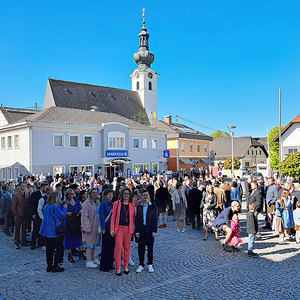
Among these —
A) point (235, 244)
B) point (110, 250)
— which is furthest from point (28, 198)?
point (235, 244)

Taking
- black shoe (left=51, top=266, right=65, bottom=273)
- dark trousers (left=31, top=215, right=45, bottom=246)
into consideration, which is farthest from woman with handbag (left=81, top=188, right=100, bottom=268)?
dark trousers (left=31, top=215, right=45, bottom=246)

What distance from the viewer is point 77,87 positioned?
47250 mm

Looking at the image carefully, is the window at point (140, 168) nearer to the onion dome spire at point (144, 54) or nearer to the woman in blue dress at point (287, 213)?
the woman in blue dress at point (287, 213)

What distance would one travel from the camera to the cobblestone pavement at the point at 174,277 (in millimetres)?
5633

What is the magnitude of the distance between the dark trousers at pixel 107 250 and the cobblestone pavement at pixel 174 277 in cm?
21

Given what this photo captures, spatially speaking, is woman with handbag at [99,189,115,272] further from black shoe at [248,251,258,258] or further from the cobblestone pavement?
black shoe at [248,251,258,258]

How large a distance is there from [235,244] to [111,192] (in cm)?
379

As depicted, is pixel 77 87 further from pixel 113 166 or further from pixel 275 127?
pixel 275 127

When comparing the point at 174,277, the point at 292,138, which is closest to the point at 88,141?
the point at 292,138

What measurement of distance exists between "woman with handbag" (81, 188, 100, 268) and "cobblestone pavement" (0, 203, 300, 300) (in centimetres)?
43

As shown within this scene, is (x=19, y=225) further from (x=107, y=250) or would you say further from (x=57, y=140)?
(x=57, y=140)

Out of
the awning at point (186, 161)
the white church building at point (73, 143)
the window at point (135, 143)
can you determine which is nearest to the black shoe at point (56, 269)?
the white church building at point (73, 143)

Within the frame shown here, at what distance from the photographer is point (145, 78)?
6100cm

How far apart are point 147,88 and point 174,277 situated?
57.0 m
